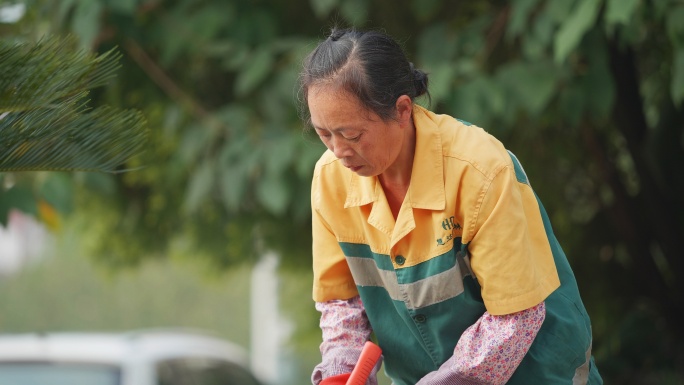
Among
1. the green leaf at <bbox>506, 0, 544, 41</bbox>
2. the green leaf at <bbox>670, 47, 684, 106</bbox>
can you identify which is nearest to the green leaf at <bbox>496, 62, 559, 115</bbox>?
the green leaf at <bbox>506, 0, 544, 41</bbox>

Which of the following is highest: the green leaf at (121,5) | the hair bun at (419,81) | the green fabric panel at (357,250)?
the green leaf at (121,5)

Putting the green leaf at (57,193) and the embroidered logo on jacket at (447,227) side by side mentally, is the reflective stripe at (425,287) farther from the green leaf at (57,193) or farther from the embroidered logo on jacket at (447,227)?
the green leaf at (57,193)

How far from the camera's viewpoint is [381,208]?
2076mm

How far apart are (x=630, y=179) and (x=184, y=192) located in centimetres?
244

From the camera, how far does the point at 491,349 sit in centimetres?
195

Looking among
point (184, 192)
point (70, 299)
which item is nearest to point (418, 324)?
point (184, 192)

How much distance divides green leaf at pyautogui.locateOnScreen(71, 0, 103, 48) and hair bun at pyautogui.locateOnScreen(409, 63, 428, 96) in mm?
1939

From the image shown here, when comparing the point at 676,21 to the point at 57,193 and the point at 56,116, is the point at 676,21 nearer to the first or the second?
the point at 56,116

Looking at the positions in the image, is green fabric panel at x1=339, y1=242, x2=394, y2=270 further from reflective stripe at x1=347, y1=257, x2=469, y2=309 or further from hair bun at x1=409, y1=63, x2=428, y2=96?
hair bun at x1=409, y1=63, x2=428, y2=96

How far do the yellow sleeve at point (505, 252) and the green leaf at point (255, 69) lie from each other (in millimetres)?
2159

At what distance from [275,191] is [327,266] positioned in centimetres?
174

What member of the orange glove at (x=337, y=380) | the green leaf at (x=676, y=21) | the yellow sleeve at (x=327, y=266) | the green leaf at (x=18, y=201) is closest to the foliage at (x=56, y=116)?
the yellow sleeve at (x=327, y=266)

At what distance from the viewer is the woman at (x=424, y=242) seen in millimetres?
1928

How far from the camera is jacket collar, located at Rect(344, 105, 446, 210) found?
6.58 ft
